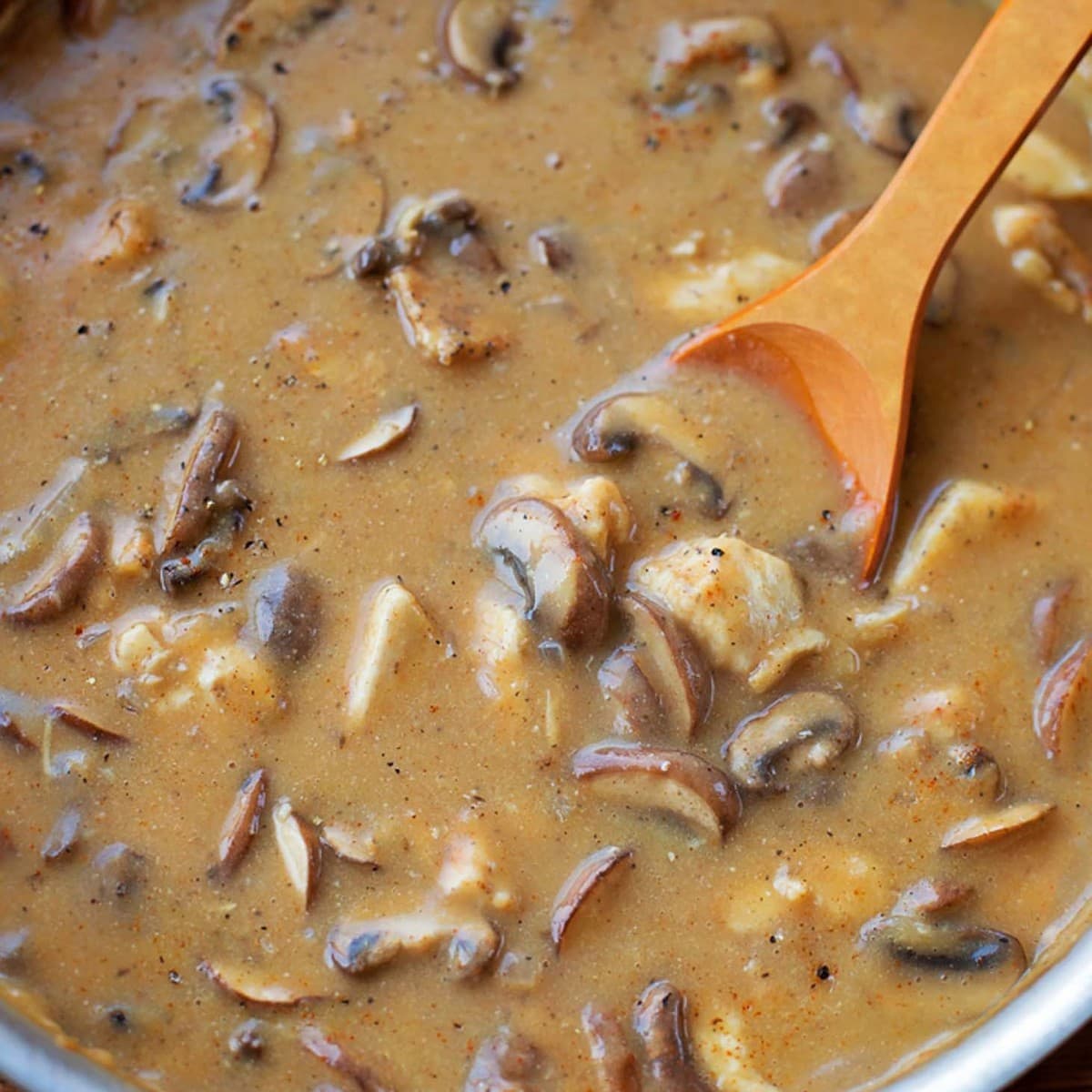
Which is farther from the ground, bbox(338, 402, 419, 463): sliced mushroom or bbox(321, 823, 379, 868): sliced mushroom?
bbox(338, 402, 419, 463): sliced mushroom

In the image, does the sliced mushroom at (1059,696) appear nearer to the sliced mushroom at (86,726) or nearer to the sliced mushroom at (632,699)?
the sliced mushroom at (632,699)

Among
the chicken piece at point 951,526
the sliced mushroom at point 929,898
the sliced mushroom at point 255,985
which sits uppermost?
the sliced mushroom at point 255,985

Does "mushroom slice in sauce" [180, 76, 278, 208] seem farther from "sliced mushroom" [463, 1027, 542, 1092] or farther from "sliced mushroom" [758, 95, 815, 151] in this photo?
"sliced mushroom" [463, 1027, 542, 1092]

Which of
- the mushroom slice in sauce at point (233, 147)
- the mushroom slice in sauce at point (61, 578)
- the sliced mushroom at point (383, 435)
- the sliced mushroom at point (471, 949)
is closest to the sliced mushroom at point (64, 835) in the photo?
the mushroom slice in sauce at point (61, 578)

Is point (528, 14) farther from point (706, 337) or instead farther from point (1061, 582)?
point (1061, 582)

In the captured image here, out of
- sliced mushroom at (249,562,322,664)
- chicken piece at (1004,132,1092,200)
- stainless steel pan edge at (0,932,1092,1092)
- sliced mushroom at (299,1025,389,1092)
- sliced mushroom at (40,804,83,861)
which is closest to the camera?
stainless steel pan edge at (0,932,1092,1092)

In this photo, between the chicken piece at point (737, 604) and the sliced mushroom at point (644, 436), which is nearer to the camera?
the chicken piece at point (737, 604)

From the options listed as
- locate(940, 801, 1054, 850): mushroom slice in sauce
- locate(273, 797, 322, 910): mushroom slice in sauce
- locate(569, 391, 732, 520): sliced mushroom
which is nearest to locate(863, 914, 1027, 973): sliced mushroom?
locate(940, 801, 1054, 850): mushroom slice in sauce

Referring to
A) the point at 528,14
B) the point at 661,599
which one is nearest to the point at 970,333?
the point at 661,599
